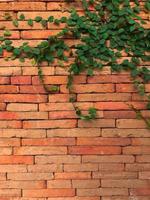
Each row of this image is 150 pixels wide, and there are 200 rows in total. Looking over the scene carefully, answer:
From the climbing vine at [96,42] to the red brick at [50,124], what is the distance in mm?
122

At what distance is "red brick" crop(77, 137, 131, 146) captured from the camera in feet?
11.5

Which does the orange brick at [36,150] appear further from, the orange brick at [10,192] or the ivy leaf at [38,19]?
the ivy leaf at [38,19]

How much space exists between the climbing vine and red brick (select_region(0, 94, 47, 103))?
9cm

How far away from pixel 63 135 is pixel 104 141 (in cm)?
35

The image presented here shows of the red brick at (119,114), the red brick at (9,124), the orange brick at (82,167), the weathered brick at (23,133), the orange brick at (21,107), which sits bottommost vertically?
the orange brick at (82,167)

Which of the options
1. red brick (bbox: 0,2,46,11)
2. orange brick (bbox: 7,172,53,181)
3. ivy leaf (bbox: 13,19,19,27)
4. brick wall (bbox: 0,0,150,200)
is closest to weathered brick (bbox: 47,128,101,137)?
brick wall (bbox: 0,0,150,200)

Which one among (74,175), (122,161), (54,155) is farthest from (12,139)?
(122,161)

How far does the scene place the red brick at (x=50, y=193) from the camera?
11.6 feet

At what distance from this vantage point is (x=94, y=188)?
355 centimetres

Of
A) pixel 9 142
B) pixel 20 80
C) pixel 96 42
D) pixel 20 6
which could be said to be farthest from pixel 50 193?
pixel 20 6

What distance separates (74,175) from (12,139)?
2.00 ft

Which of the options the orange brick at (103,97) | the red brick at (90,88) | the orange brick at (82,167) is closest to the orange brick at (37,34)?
the red brick at (90,88)

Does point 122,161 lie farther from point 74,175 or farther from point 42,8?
point 42,8

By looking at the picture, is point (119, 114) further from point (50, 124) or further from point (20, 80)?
point (20, 80)
